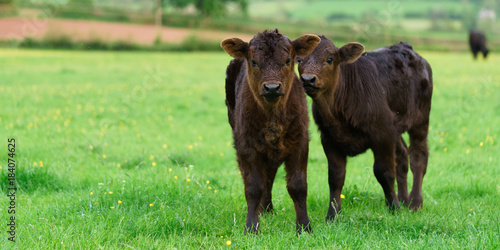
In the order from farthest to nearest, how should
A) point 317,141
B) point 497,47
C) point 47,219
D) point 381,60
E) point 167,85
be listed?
point 497,47, point 167,85, point 317,141, point 381,60, point 47,219

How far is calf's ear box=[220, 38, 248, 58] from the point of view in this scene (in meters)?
4.76

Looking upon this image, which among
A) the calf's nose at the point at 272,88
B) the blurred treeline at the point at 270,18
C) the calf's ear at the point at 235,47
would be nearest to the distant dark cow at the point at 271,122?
the calf's ear at the point at 235,47

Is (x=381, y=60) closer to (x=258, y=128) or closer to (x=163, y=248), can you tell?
(x=258, y=128)

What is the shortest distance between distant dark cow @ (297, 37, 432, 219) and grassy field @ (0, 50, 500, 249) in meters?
0.42

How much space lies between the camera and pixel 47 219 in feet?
15.3

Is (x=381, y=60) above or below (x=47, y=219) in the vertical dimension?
above

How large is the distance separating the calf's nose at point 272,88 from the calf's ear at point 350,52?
1323 millimetres

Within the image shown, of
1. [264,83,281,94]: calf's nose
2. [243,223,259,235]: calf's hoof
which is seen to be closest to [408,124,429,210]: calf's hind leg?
[243,223,259,235]: calf's hoof

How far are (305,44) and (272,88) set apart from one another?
75cm

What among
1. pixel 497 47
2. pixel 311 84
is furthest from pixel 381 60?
pixel 497 47

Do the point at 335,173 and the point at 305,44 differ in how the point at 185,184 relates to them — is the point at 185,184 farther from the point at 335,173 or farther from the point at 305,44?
Answer: the point at 305,44

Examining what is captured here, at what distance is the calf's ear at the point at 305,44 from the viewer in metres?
4.77

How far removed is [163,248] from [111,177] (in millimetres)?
2239

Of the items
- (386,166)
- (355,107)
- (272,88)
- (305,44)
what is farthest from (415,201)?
(272,88)
